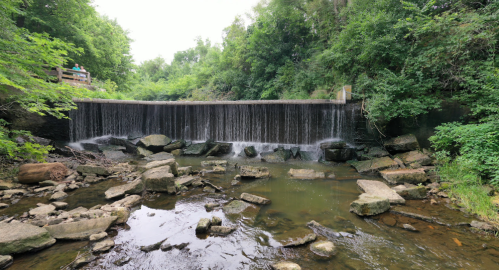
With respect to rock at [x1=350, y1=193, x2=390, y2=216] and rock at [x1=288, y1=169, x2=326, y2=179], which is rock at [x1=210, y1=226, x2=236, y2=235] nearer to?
rock at [x1=350, y1=193, x2=390, y2=216]

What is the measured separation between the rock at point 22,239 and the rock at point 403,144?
32.1 feet

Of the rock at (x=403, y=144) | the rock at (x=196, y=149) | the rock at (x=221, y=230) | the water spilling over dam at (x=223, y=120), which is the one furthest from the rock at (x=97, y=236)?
the rock at (x=403, y=144)

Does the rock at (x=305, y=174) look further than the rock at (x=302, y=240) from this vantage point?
Yes

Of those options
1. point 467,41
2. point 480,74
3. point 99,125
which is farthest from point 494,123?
point 99,125

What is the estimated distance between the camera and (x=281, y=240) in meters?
3.37

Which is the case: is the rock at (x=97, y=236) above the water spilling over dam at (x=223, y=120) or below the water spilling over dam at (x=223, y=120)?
below

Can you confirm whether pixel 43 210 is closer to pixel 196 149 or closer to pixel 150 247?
pixel 150 247

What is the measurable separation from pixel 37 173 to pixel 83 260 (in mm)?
4862

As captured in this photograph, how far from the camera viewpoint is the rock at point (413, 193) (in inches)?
192

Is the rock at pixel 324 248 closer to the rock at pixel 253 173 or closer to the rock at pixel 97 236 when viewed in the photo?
the rock at pixel 97 236

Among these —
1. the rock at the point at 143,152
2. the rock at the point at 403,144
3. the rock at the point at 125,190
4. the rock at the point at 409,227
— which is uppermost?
the rock at the point at 403,144

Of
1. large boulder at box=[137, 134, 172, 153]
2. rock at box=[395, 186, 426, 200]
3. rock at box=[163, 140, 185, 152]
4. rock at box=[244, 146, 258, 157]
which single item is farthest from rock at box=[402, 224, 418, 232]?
large boulder at box=[137, 134, 172, 153]

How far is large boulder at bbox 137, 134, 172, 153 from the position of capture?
11.1 m

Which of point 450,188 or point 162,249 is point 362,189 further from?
point 162,249
